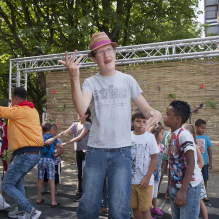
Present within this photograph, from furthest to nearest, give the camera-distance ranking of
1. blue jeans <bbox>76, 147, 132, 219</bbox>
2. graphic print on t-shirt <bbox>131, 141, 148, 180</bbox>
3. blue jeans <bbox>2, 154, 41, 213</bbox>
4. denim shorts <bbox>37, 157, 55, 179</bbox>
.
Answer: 1. denim shorts <bbox>37, 157, 55, 179</bbox>
2. blue jeans <bbox>2, 154, 41, 213</bbox>
3. graphic print on t-shirt <bbox>131, 141, 148, 180</bbox>
4. blue jeans <bbox>76, 147, 132, 219</bbox>

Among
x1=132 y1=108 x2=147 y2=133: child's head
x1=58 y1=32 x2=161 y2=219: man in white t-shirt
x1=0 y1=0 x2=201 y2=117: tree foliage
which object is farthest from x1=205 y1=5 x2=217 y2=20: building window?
x1=58 y1=32 x2=161 y2=219: man in white t-shirt

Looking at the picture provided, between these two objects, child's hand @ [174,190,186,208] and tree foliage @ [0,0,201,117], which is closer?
child's hand @ [174,190,186,208]

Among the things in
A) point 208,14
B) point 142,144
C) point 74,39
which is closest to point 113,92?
point 142,144

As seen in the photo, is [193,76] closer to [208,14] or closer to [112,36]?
[112,36]

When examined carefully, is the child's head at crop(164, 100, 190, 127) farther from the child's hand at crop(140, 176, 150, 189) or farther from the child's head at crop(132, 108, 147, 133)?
the child's hand at crop(140, 176, 150, 189)

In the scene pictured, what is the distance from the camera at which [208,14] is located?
58.1 ft

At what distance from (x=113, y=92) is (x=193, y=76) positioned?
8.09m

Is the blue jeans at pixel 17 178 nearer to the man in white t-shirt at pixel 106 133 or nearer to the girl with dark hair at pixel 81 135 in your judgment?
the girl with dark hair at pixel 81 135

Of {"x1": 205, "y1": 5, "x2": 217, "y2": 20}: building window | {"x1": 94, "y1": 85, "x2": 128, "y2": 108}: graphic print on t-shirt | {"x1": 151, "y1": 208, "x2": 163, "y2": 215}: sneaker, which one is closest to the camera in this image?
{"x1": 94, "y1": 85, "x2": 128, "y2": 108}: graphic print on t-shirt

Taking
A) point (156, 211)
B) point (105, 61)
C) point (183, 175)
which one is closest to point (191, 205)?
point (183, 175)

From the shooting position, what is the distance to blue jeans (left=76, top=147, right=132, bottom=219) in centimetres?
214

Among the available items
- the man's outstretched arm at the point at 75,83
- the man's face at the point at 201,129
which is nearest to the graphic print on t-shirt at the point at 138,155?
the man's outstretched arm at the point at 75,83

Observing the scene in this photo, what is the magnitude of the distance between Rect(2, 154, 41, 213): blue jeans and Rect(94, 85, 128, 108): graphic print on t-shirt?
2.33 m

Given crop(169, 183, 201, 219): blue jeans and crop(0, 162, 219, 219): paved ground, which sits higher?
crop(169, 183, 201, 219): blue jeans
